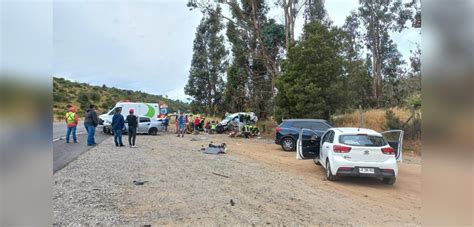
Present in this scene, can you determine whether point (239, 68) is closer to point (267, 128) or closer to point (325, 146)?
point (267, 128)

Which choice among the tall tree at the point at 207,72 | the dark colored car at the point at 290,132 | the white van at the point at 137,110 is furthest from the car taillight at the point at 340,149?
the tall tree at the point at 207,72

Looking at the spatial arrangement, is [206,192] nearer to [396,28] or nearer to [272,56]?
[272,56]

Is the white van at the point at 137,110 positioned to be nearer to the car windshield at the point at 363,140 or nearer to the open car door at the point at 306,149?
the open car door at the point at 306,149

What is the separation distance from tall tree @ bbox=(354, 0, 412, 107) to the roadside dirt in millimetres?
32452

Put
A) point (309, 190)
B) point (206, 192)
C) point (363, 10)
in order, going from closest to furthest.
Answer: point (206, 192), point (309, 190), point (363, 10)

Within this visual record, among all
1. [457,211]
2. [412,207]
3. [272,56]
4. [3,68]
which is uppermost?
[272,56]

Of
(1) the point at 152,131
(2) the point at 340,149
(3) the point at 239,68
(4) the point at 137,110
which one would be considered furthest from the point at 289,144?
(3) the point at 239,68

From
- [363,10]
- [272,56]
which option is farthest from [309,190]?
[363,10]

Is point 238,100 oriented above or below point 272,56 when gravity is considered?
below

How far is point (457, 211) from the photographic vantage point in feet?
5.42

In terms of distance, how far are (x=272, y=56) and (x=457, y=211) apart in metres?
31.9

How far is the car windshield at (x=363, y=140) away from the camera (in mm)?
9578

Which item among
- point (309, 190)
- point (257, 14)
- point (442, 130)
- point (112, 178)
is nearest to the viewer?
point (442, 130)

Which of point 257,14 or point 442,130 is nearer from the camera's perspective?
point 442,130
